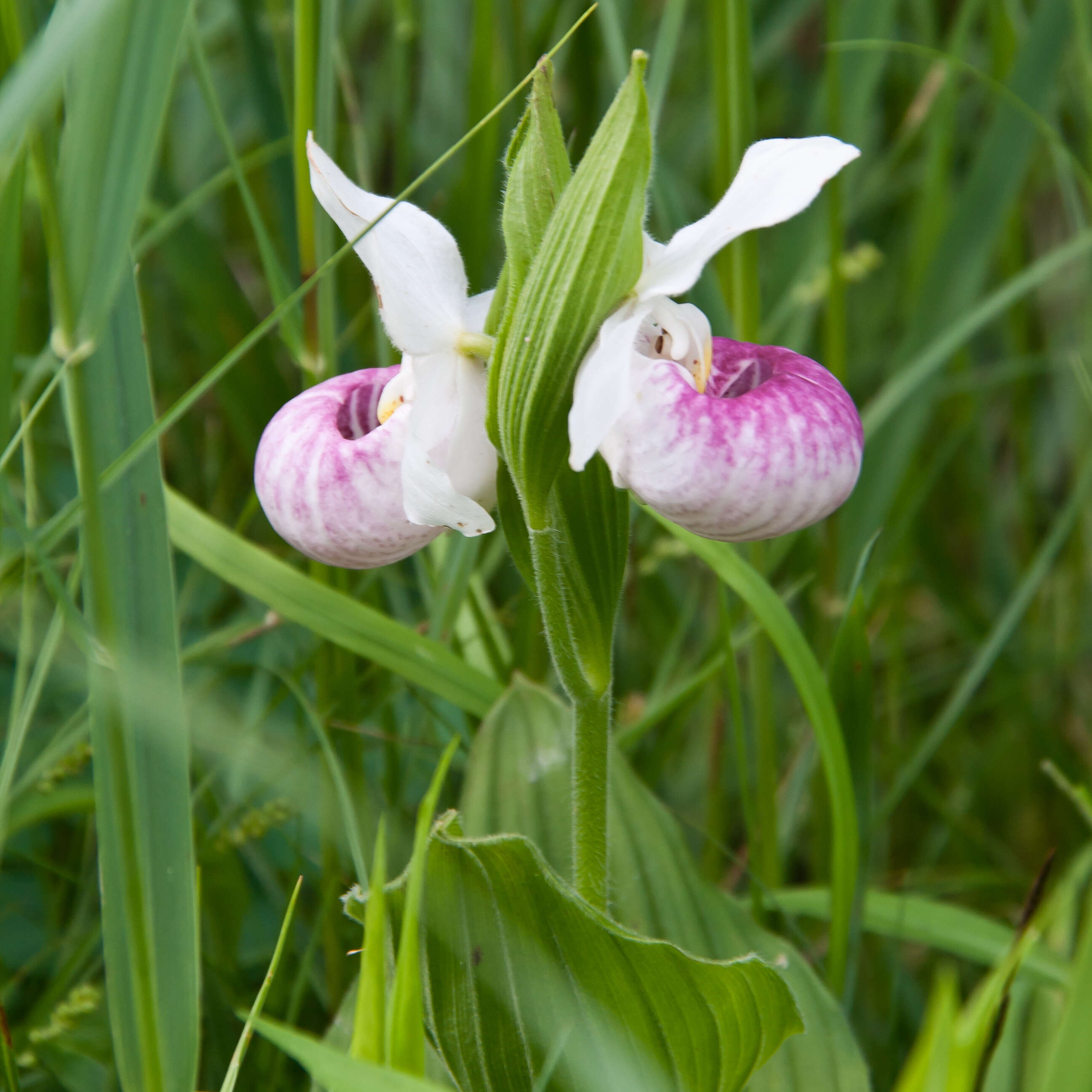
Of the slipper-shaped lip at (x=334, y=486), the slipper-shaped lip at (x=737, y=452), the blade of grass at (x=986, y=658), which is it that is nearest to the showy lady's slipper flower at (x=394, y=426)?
the slipper-shaped lip at (x=334, y=486)

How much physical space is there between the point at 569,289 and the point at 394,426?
0.44 ft

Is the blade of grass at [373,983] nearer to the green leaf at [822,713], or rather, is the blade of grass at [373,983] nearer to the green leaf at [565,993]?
the green leaf at [565,993]

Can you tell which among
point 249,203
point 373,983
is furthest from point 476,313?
point 373,983

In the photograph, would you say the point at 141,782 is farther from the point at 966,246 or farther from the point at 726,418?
the point at 966,246

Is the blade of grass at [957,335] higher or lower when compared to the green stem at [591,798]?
higher

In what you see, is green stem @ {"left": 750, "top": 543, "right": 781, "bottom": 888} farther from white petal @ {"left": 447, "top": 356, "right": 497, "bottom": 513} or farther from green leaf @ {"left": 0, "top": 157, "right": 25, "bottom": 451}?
green leaf @ {"left": 0, "top": 157, "right": 25, "bottom": 451}

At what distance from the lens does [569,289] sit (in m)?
0.56

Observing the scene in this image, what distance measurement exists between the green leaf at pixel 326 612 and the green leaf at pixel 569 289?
0.80 ft

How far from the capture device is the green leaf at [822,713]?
761mm

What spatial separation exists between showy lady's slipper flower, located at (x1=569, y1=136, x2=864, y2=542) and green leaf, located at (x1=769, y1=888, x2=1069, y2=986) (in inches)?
15.3

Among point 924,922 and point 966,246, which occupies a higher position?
point 966,246

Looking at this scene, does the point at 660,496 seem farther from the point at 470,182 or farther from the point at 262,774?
the point at 470,182

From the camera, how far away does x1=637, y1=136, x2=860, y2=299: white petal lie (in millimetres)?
587

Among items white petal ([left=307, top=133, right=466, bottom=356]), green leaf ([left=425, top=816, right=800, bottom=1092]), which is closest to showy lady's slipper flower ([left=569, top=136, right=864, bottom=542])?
white petal ([left=307, top=133, right=466, bottom=356])
